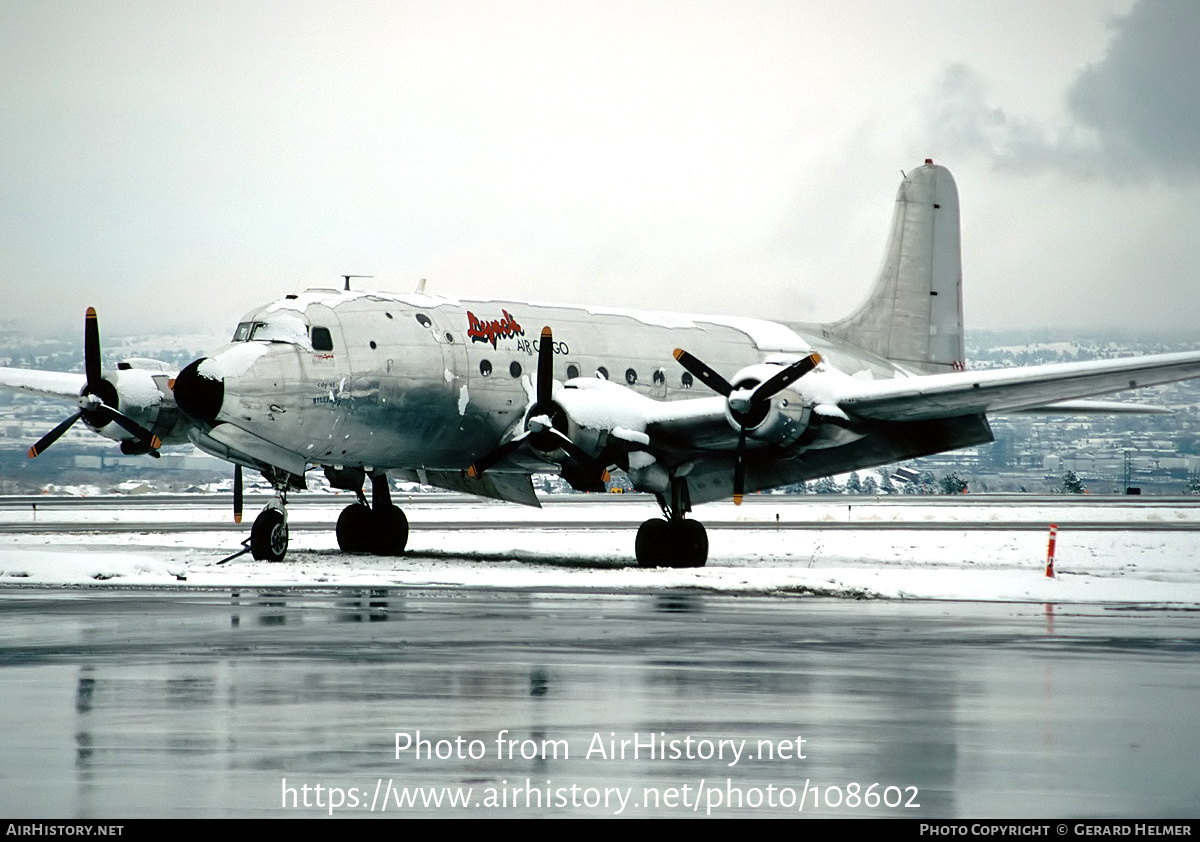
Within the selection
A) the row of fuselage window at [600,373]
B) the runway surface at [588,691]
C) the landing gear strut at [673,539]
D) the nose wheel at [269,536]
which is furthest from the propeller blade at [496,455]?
the nose wheel at [269,536]

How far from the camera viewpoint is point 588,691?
1102 centimetres

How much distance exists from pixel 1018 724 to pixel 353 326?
17535 mm

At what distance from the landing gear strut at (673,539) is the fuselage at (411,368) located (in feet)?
7.99

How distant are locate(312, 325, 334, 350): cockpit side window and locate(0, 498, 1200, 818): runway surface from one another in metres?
3.62

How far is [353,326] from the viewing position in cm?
2547

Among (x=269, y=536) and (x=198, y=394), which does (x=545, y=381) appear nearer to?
(x=269, y=536)

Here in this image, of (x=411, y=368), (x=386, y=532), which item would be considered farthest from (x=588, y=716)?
(x=386, y=532)

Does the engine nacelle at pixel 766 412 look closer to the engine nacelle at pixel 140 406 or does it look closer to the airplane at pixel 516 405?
the airplane at pixel 516 405

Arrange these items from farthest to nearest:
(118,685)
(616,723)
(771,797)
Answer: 1. (118,685)
2. (616,723)
3. (771,797)

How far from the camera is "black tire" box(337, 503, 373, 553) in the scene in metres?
28.9

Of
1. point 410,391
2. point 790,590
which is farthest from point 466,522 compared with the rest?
point 790,590

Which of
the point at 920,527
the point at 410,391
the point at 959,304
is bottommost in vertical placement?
the point at 920,527

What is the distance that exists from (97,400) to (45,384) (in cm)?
560
